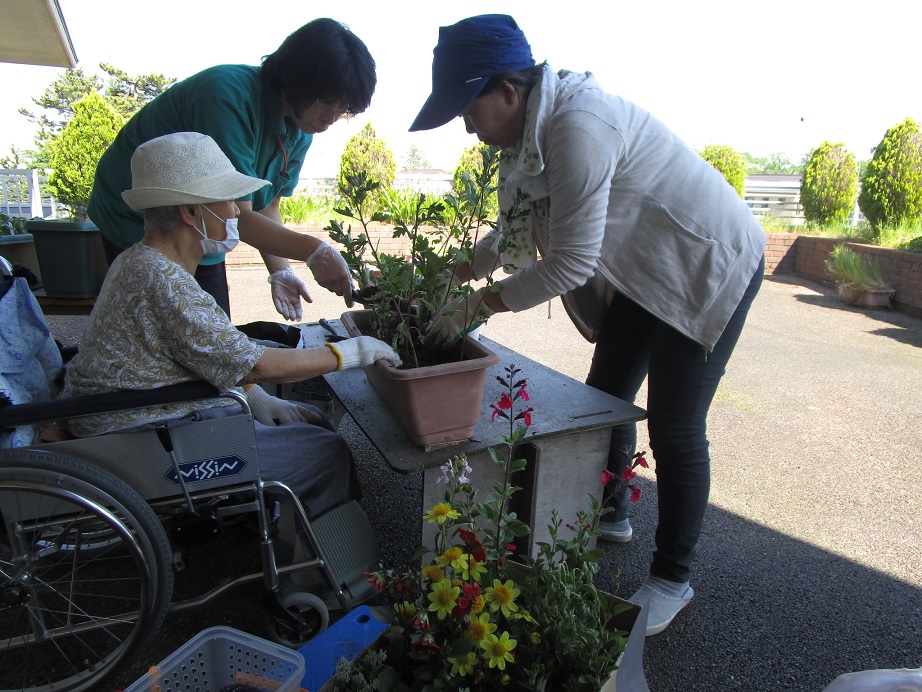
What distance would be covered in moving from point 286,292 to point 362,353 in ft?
3.40

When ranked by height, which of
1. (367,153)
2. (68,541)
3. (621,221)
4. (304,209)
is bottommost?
(68,541)

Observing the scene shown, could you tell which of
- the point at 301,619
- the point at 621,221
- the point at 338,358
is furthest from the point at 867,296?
the point at 301,619

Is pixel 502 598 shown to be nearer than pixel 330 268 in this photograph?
→ Yes

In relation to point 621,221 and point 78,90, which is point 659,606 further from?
point 78,90

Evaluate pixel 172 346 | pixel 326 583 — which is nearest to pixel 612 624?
pixel 326 583

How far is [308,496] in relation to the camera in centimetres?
164

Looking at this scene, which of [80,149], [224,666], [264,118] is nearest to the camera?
[224,666]

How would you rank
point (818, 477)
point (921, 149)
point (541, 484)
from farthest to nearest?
point (921, 149)
point (818, 477)
point (541, 484)

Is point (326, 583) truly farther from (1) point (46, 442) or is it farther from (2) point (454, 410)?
(1) point (46, 442)

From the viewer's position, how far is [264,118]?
1947 millimetres

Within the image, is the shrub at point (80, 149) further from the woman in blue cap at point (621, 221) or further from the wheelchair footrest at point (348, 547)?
the woman in blue cap at point (621, 221)

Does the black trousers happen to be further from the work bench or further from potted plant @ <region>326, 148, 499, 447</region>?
potted plant @ <region>326, 148, 499, 447</region>

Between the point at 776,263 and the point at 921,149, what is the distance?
2055mm

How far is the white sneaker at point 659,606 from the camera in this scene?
1703mm
